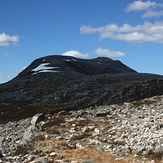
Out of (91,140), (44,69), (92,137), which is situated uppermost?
(44,69)

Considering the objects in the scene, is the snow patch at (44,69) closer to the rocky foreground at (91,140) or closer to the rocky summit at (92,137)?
the rocky summit at (92,137)

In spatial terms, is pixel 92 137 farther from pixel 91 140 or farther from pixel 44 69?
pixel 44 69

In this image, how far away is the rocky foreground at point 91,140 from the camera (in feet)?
86.9

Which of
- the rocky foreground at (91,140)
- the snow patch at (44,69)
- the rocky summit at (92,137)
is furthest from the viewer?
the snow patch at (44,69)

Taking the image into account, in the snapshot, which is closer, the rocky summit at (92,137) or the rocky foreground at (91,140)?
the rocky foreground at (91,140)

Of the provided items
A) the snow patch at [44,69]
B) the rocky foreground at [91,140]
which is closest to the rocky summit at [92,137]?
the rocky foreground at [91,140]

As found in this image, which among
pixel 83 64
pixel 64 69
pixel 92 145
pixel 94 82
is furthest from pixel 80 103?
pixel 83 64

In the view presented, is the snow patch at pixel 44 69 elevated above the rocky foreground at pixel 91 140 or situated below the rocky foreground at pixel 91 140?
above

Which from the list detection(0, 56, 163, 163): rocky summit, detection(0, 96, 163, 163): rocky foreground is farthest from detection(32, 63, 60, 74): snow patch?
detection(0, 96, 163, 163): rocky foreground

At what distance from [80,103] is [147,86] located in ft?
55.8

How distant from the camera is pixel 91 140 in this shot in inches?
1254

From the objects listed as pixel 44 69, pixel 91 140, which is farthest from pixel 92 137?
pixel 44 69

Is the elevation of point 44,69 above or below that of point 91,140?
above

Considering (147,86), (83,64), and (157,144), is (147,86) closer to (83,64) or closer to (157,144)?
(157,144)
